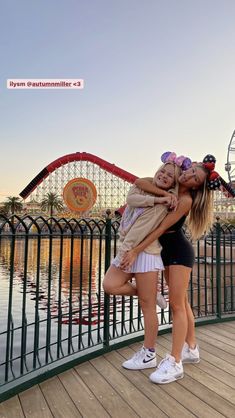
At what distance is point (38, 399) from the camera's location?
2.23 metres

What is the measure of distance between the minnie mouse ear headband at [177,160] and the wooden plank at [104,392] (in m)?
1.60

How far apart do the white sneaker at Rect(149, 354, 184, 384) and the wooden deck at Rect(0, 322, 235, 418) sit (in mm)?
42

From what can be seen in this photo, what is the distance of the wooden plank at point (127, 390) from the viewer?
2090 millimetres

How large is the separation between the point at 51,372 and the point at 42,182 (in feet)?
166

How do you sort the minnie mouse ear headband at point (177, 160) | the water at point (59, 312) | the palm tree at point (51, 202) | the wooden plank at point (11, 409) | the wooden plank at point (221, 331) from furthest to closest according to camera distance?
1. the palm tree at point (51, 202)
2. the wooden plank at point (221, 331)
3. the water at point (59, 312)
4. the minnie mouse ear headband at point (177, 160)
5. the wooden plank at point (11, 409)

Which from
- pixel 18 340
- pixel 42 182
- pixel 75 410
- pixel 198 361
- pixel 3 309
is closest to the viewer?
pixel 75 410

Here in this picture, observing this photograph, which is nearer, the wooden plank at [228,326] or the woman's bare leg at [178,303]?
the woman's bare leg at [178,303]

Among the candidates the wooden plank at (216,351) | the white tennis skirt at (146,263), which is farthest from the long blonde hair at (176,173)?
the wooden plank at (216,351)

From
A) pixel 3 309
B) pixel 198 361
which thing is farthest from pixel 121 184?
pixel 198 361

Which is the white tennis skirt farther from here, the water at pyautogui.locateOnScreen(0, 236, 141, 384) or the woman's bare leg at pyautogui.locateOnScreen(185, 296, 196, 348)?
the water at pyautogui.locateOnScreen(0, 236, 141, 384)

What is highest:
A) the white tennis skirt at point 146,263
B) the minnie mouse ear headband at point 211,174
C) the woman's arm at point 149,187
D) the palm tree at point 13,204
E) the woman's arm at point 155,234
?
the palm tree at point 13,204

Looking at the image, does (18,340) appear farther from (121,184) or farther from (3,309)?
(121,184)

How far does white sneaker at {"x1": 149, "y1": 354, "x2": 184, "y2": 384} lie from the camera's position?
243 cm

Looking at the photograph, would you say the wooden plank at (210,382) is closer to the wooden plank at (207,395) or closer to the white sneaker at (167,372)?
the wooden plank at (207,395)
